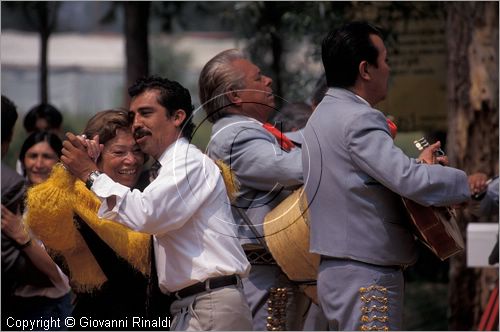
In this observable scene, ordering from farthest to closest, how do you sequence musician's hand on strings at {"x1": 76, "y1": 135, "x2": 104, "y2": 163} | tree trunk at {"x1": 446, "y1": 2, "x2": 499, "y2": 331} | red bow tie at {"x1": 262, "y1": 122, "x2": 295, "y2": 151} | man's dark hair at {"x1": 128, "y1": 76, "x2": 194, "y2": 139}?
1. tree trunk at {"x1": 446, "y1": 2, "x2": 499, "y2": 331}
2. red bow tie at {"x1": 262, "y1": 122, "x2": 295, "y2": 151}
3. man's dark hair at {"x1": 128, "y1": 76, "x2": 194, "y2": 139}
4. musician's hand on strings at {"x1": 76, "y1": 135, "x2": 104, "y2": 163}

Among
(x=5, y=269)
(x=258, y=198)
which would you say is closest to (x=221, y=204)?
(x=258, y=198)

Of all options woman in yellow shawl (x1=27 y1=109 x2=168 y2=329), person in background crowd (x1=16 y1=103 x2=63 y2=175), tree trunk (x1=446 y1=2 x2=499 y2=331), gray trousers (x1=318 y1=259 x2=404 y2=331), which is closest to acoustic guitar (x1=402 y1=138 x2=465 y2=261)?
gray trousers (x1=318 y1=259 x2=404 y2=331)

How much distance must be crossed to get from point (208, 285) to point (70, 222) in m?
0.73

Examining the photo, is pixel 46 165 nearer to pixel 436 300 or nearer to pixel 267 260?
pixel 267 260

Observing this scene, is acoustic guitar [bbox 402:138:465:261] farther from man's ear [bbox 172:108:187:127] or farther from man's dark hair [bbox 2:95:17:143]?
man's dark hair [bbox 2:95:17:143]

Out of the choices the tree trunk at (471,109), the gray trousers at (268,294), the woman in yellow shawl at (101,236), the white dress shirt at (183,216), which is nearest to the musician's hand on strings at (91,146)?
the woman in yellow shawl at (101,236)

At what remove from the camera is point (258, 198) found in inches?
232

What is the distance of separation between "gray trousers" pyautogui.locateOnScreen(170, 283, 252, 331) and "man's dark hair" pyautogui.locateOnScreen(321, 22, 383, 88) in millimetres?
1062

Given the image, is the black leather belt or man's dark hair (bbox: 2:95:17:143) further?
man's dark hair (bbox: 2:95:17:143)

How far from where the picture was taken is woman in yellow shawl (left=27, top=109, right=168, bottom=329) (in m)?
4.93

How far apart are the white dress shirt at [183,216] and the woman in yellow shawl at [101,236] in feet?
0.92

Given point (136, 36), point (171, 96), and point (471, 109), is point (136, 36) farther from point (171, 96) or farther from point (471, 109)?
point (171, 96)

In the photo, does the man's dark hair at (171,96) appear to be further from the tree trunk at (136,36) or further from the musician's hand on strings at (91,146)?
the tree trunk at (136,36)

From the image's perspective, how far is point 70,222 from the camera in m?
4.99
